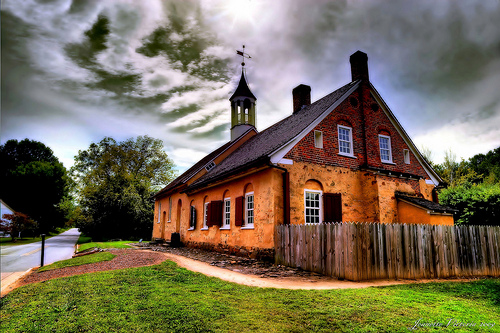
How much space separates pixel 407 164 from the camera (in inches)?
650

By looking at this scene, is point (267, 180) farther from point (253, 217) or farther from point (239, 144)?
point (239, 144)

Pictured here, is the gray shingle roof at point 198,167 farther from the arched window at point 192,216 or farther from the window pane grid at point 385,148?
the window pane grid at point 385,148

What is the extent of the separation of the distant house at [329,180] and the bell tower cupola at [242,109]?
27.1 ft

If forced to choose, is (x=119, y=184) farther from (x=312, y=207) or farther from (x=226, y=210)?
(x=312, y=207)

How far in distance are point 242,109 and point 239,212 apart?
13.3 m

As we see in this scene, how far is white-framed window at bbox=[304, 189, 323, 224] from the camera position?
1290cm

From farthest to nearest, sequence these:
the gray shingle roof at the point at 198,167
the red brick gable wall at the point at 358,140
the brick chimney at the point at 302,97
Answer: the gray shingle roof at the point at 198,167 < the brick chimney at the point at 302,97 < the red brick gable wall at the point at 358,140

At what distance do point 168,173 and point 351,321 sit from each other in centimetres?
3762

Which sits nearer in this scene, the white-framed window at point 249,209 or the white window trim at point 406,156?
the white-framed window at point 249,209

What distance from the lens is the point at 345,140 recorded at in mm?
14828

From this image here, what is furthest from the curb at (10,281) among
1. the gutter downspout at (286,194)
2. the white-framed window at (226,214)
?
the gutter downspout at (286,194)

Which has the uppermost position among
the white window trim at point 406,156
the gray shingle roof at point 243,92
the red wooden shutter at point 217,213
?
the gray shingle roof at point 243,92

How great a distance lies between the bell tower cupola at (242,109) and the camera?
83.1ft

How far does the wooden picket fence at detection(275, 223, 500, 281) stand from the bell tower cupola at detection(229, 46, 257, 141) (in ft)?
49.4
